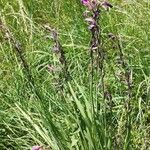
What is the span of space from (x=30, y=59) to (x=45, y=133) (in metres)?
1.32

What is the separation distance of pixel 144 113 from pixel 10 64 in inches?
43.0

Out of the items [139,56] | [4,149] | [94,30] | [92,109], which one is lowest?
[4,149]

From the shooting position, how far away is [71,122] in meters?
2.59

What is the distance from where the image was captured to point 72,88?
2535 millimetres

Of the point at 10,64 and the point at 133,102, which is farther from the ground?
the point at 10,64

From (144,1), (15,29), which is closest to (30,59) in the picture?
(15,29)

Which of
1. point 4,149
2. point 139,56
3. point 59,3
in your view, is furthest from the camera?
point 59,3

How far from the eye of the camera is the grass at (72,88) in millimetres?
2352

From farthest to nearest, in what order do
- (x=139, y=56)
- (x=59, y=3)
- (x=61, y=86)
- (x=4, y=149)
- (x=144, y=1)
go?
(x=59, y=3), (x=144, y=1), (x=139, y=56), (x=4, y=149), (x=61, y=86)

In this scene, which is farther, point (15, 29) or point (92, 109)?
point (15, 29)

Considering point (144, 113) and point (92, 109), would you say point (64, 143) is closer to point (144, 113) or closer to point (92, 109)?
point (92, 109)

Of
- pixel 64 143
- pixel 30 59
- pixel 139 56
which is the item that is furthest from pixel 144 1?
pixel 64 143

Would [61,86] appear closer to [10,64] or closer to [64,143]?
[64,143]

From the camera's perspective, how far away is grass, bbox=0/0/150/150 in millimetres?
2352
